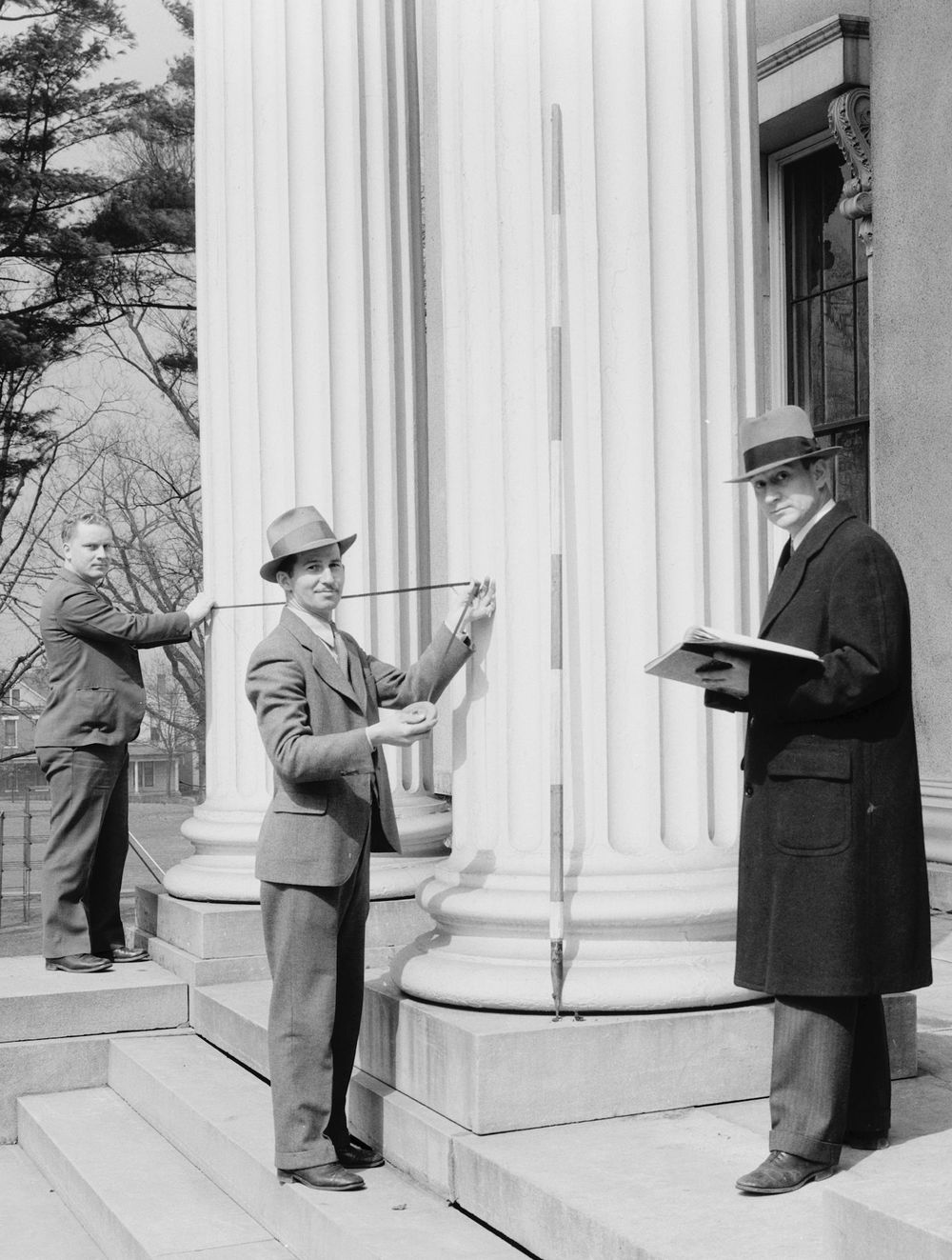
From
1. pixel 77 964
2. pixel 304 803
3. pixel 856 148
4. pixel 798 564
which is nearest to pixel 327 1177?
pixel 304 803

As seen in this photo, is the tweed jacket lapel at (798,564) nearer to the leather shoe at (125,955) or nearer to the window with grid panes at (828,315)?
the leather shoe at (125,955)

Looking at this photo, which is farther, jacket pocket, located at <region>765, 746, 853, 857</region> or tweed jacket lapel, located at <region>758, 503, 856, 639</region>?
tweed jacket lapel, located at <region>758, 503, 856, 639</region>

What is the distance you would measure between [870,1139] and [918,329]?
648 centimetres

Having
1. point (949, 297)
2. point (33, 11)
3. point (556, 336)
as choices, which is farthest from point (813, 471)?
point (33, 11)

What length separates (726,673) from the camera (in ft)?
13.3

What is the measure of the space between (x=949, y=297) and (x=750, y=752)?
19.7ft

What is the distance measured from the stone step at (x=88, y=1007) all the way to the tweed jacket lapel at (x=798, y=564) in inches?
155

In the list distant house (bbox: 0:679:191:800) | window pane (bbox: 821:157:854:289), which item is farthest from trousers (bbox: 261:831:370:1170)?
distant house (bbox: 0:679:191:800)

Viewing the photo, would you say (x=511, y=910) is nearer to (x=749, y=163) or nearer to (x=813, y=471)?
(x=813, y=471)

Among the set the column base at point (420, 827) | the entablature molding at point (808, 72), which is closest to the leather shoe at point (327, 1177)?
the column base at point (420, 827)

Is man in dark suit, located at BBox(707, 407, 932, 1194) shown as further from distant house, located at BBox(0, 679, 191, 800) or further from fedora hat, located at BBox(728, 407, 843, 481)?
distant house, located at BBox(0, 679, 191, 800)

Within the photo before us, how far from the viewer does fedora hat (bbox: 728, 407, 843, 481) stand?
159 inches

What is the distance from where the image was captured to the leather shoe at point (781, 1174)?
150 inches

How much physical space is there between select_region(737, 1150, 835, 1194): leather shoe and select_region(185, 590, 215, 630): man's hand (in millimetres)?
4409
